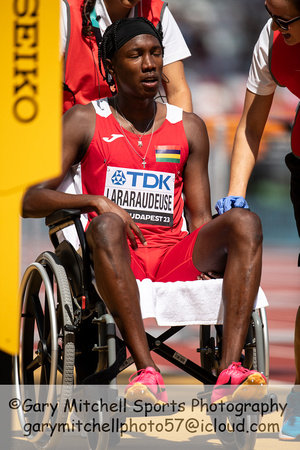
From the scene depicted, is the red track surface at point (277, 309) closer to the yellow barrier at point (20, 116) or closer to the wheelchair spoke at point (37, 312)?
the yellow barrier at point (20, 116)

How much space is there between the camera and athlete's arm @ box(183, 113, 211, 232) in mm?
3281

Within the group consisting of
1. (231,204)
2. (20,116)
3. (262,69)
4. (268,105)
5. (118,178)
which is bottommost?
(231,204)

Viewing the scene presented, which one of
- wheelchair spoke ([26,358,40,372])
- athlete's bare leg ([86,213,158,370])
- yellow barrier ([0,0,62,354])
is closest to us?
athlete's bare leg ([86,213,158,370])

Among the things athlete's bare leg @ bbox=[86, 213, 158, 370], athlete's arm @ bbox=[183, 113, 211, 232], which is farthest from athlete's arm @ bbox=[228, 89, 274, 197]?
athlete's bare leg @ bbox=[86, 213, 158, 370]

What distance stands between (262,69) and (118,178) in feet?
2.33

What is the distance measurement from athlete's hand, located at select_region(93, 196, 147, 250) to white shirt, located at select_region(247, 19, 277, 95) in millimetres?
796

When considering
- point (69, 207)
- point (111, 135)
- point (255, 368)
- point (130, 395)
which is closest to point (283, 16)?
point (111, 135)

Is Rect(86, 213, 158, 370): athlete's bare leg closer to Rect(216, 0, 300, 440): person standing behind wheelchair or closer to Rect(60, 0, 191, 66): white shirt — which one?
Rect(216, 0, 300, 440): person standing behind wheelchair

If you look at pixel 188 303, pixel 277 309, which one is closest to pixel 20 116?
pixel 277 309

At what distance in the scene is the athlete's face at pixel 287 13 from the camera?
2.87 meters

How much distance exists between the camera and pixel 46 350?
2994 mm

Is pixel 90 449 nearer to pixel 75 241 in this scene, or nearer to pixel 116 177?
pixel 75 241

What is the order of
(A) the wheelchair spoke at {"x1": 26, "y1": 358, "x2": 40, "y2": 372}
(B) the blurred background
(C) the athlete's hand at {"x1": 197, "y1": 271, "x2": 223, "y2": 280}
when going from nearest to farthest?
(C) the athlete's hand at {"x1": 197, "y1": 271, "x2": 223, "y2": 280} < (A) the wheelchair spoke at {"x1": 26, "y1": 358, "x2": 40, "y2": 372} < (B) the blurred background

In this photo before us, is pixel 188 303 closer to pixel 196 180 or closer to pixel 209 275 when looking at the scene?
pixel 209 275
